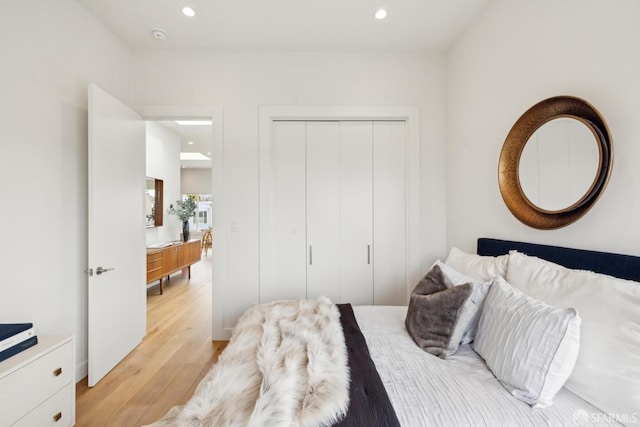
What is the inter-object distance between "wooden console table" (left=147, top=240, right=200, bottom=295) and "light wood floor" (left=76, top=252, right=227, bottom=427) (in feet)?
2.14

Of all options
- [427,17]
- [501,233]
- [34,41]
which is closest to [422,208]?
[501,233]

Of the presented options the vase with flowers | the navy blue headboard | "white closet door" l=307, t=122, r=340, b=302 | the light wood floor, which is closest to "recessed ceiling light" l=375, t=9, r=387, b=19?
"white closet door" l=307, t=122, r=340, b=302

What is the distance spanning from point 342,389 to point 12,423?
5.11ft

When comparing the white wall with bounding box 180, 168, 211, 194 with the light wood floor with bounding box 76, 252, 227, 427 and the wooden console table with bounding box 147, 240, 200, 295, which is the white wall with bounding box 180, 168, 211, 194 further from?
the light wood floor with bounding box 76, 252, 227, 427

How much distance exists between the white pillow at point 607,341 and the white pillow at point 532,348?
2.2 inches

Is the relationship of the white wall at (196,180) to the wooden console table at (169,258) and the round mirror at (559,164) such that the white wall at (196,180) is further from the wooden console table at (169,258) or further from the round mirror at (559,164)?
the round mirror at (559,164)

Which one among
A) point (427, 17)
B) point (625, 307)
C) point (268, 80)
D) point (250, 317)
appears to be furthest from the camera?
point (268, 80)

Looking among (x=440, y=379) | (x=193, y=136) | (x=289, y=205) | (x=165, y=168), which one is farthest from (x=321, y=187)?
(x=193, y=136)

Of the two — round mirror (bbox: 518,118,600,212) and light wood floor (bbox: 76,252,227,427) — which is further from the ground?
round mirror (bbox: 518,118,600,212)

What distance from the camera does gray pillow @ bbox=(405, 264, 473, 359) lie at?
123cm

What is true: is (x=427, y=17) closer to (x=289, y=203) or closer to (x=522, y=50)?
(x=522, y=50)

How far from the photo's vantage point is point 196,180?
800cm

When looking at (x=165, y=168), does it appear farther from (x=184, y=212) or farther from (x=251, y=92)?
(x=251, y=92)

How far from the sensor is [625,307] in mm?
870
